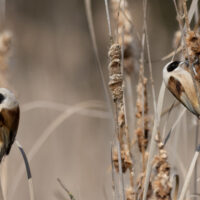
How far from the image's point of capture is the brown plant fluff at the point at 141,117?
2.90 ft

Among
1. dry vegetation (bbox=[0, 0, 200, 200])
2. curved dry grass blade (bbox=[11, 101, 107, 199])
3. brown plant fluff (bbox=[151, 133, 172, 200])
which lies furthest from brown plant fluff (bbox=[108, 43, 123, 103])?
curved dry grass blade (bbox=[11, 101, 107, 199])

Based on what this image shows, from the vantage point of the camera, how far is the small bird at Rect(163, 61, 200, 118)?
679 millimetres

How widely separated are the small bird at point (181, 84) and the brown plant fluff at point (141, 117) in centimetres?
19

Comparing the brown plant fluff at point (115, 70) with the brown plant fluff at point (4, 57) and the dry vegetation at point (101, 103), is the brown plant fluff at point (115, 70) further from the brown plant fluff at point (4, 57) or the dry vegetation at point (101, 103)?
the brown plant fluff at point (4, 57)

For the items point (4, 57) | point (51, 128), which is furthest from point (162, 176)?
point (4, 57)

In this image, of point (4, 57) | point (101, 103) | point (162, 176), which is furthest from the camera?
point (101, 103)

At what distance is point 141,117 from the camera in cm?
89

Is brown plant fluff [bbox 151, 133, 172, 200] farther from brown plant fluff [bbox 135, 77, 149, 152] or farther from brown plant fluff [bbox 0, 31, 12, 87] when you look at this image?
brown plant fluff [bbox 0, 31, 12, 87]

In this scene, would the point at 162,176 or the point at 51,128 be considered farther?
the point at 51,128

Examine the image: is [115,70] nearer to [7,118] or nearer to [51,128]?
[7,118]

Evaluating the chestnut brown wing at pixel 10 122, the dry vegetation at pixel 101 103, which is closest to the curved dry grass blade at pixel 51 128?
the dry vegetation at pixel 101 103

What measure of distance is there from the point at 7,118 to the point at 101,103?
852mm

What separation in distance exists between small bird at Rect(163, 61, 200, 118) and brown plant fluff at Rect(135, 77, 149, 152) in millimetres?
187

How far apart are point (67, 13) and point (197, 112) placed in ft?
13.1
